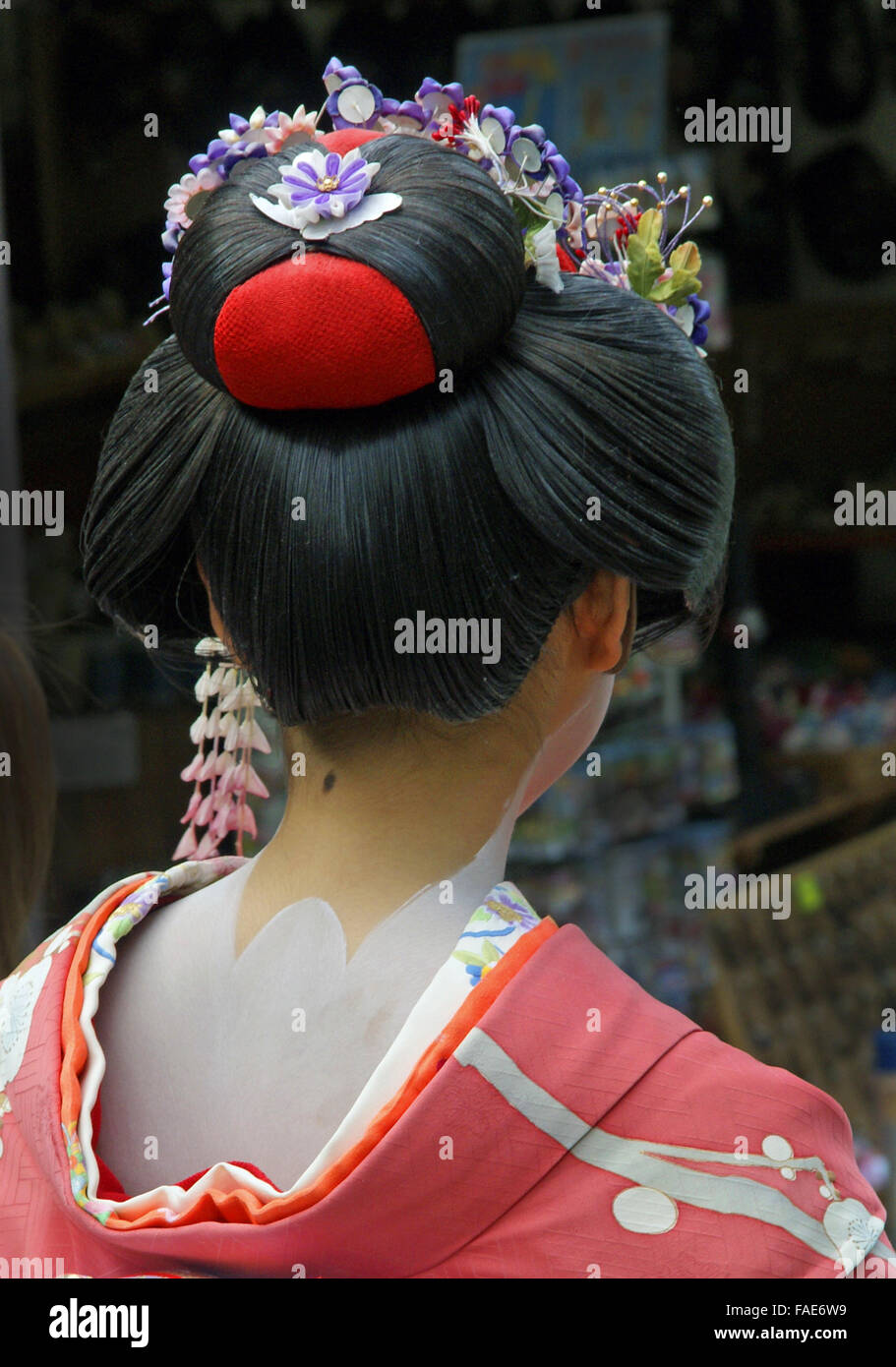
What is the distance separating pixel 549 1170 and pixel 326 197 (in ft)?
1.78

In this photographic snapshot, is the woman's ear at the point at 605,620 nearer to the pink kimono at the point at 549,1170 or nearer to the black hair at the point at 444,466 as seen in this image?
the black hair at the point at 444,466

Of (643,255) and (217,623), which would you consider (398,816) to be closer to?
(217,623)

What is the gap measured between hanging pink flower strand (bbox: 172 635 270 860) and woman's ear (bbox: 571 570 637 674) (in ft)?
0.90

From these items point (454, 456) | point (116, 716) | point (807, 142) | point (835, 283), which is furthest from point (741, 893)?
point (454, 456)

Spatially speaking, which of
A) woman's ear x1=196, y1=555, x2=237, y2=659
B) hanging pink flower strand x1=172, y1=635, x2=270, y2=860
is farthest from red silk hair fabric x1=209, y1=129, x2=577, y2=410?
hanging pink flower strand x1=172, y1=635, x2=270, y2=860

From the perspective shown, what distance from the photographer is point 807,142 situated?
3.52 metres

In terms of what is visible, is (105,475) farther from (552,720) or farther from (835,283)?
(835,283)

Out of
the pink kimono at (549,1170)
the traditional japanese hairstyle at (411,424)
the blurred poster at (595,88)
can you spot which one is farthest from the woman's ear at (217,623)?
the blurred poster at (595,88)

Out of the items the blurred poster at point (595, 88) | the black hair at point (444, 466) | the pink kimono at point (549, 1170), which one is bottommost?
the pink kimono at point (549, 1170)

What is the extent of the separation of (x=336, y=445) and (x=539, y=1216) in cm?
43

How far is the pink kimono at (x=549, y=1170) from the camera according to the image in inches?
30.2

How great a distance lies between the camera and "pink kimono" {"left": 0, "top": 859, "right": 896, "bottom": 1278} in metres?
0.77

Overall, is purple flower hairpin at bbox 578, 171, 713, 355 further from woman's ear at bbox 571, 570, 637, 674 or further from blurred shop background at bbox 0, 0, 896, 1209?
blurred shop background at bbox 0, 0, 896, 1209

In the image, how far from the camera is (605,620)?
0.88 metres
